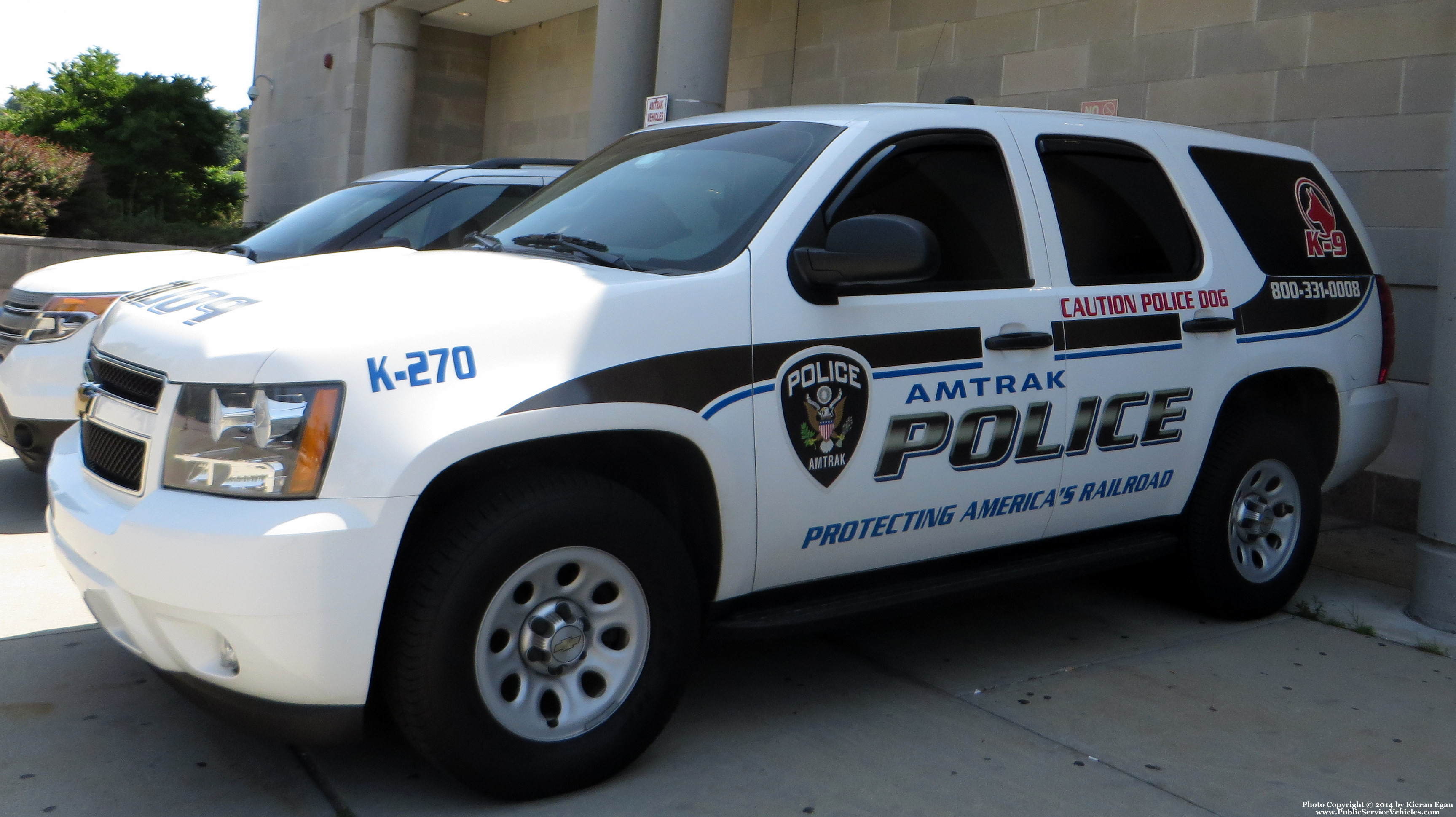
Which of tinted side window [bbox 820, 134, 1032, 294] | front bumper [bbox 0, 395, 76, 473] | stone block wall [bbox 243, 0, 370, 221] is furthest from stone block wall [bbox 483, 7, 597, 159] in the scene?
tinted side window [bbox 820, 134, 1032, 294]

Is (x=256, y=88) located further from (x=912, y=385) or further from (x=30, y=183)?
(x=912, y=385)

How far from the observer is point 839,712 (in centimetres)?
379

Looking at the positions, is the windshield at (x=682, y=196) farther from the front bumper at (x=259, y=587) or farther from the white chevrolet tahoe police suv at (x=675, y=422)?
the front bumper at (x=259, y=587)

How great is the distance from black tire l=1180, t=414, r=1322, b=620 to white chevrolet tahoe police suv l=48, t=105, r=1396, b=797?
24 millimetres

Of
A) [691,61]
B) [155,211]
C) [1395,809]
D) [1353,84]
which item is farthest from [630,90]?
[155,211]

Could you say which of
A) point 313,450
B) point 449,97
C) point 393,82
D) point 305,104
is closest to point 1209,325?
point 313,450

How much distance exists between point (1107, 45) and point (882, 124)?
19.0 feet

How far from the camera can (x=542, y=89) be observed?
16.6 metres

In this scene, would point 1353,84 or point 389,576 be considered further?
point 1353,84

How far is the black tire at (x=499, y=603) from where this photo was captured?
9.11ft

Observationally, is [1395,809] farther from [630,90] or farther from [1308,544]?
[630,90]

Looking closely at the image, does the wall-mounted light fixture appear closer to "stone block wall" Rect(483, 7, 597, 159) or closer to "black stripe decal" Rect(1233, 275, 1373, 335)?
"stone block wall" Rect(483, 7, 597, 159)

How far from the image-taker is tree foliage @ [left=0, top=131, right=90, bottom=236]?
41.8ft

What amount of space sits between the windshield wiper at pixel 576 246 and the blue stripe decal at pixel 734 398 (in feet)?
1.49
